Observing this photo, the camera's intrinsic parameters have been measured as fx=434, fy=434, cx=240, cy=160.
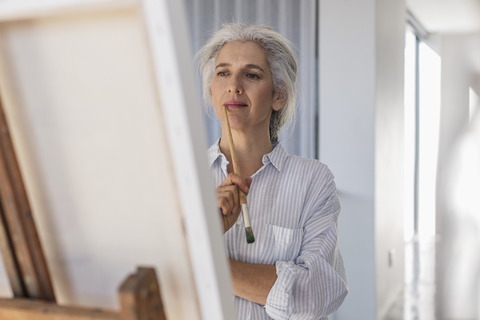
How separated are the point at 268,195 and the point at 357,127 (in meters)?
1.44

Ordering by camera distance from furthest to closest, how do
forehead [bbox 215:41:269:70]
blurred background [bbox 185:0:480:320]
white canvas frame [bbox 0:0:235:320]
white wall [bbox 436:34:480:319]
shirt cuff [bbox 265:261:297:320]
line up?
white wall [bbox 436:34:480:319], blurred background [bbox 185:0:480:320], forehead [bbox 215:41:269:70], shirt cuff [bbox 265:261:297:320], white canvas frame [bbox 0:0:235:320]

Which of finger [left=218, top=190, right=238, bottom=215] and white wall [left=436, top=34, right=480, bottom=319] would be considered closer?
finger [left=218, top=190, right=238, bottom=215]

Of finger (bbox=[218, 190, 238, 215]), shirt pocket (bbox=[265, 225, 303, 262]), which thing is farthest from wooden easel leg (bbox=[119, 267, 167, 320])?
shirt pocket (bbox=[265, 225, 303, 262])

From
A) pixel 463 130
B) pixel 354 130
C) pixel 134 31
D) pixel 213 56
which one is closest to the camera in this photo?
pixel 134 31

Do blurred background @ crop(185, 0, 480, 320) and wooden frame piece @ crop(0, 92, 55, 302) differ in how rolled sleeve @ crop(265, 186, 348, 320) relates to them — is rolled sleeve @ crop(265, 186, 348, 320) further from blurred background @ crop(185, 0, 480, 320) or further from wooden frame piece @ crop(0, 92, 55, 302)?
blurred background @ crop(185, 0, 480, 320)

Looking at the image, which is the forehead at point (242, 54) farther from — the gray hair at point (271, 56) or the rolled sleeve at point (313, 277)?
the rolled sleeve at point (313, 277)

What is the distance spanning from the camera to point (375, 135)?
8.46 ft

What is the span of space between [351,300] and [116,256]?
2425 mm

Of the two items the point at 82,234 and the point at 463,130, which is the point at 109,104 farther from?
the point at 463,130

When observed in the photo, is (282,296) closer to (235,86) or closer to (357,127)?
(235,86)

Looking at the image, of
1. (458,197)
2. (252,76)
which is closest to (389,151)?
(458,197)

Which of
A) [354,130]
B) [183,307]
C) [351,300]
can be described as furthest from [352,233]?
[183,307]

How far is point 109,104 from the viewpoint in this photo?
1.60 feet

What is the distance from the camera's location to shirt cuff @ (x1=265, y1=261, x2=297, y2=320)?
1.03 m
